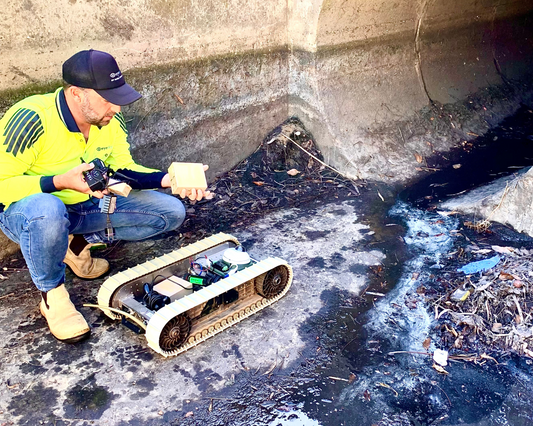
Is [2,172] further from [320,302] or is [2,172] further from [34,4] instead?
[320,302]

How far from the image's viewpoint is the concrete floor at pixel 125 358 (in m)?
2.92

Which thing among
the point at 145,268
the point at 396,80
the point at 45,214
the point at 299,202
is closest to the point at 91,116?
the point at 45,214

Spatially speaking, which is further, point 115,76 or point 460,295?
point 460,295

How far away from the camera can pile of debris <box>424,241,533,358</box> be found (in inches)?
134

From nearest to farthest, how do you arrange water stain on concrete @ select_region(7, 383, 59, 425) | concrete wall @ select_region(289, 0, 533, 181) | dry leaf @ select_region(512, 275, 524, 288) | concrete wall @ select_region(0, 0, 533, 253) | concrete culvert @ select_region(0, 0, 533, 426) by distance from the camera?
water stain on concrete @ select_region(7, 383, 59, 425)
concrete culvert @ select_region(0, 0, 533, 426)
dry leaf @ select_region(512, 275, 524, 288)
concrete wall @ select_region(0, 0, 533, 253)
concrete wall @ select_region(289, 0, 533, 181)

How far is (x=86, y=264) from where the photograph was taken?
13.3 feet

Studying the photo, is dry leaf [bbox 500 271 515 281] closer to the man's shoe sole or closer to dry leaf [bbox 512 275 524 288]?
dry leaf [bbox 512 275 524 288]

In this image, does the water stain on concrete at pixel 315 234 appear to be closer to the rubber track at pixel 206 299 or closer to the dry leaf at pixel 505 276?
the rubber track at pixel 206 299

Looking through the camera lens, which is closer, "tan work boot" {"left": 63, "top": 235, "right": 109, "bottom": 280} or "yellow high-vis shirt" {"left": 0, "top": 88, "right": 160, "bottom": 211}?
"yellow high-vis shirt" {"left": 0, "top": 88, "right": 160, "bottom": 211}

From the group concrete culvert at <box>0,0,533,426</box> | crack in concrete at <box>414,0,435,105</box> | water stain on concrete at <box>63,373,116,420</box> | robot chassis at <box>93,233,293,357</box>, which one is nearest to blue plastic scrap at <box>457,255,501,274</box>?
concrete culvert at <box>0,0,533,426</box>

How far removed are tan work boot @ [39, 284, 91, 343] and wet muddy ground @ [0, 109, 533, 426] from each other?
8 centimetres

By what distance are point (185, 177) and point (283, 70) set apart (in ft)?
10.3

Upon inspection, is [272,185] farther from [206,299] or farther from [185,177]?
[206,299]

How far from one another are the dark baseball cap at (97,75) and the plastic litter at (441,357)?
257cm
